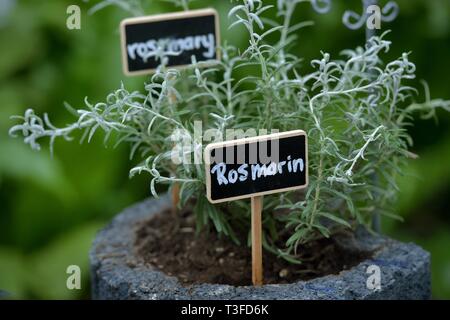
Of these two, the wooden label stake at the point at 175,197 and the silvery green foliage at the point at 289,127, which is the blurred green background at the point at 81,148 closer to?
the wooden label stake at the point at 175,197

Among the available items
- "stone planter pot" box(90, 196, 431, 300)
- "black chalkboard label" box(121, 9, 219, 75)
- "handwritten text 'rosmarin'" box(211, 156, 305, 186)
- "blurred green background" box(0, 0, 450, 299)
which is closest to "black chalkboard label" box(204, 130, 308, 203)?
"handwritten text 'rosmarin'" box(211, 156, 305, 186)

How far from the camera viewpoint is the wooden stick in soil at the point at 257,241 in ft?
3.67

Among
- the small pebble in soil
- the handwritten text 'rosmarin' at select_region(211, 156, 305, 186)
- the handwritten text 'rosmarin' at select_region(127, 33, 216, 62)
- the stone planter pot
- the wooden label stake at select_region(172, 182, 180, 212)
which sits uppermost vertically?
the handwritten text 'rosmarin' at select_region(127, 33, 216, 62)

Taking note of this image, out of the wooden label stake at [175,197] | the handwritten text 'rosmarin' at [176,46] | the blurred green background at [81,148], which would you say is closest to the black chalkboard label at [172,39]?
the handwritten text 'rosmarin' at [176,46]

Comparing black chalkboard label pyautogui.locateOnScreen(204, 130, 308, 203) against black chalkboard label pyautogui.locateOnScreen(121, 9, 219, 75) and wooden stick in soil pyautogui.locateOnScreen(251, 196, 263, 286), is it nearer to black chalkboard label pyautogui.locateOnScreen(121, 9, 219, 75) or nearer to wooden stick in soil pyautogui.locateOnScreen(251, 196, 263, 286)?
wooden stick in soil pyautogui.locateOnScreen(251, 196, 263, 286)

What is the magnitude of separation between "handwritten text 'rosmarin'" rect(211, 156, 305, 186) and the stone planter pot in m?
0.17

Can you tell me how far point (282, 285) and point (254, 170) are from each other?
Answer: 0.59 ft

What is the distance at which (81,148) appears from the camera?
6.57 feet

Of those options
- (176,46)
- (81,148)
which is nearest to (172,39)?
(176,46)

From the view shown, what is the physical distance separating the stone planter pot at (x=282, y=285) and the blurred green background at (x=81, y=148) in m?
0.64

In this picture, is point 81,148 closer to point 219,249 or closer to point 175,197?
point 175,197

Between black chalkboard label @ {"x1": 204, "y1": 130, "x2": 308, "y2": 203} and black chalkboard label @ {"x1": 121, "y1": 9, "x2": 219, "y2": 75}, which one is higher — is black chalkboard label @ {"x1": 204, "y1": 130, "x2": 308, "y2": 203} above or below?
below

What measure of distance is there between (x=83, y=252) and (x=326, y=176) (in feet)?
3.19

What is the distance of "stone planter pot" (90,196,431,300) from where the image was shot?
1.11 metres
